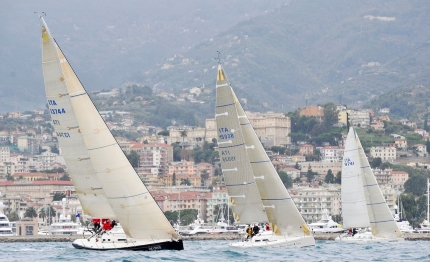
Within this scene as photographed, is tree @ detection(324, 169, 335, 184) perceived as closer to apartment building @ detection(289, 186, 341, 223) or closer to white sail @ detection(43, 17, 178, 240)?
apartment building @ detection(289, 186, 341, 223)

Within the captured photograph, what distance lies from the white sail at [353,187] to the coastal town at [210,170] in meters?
52.0

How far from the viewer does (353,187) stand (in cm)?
5475

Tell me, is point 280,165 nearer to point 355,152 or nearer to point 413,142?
point 413,142

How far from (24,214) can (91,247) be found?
85.7 metres

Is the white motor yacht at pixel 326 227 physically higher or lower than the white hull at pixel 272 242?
higher

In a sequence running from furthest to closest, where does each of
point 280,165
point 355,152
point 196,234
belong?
point 280,165 < point 196,234 < point 355,152

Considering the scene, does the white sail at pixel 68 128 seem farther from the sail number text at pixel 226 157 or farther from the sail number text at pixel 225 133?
the sail number text at pixel 225 133

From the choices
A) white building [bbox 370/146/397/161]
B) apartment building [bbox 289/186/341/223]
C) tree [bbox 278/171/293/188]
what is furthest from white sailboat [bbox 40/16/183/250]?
white building [bbox 370/146/397/161]

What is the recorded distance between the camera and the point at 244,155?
136ft

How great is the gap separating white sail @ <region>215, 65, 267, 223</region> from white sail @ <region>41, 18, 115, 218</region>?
3.88m

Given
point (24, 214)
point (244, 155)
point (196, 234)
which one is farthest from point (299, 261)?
point (24, 214)

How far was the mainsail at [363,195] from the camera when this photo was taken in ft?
179

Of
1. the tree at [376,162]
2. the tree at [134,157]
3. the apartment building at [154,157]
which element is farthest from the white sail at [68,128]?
the tree at [134,157]

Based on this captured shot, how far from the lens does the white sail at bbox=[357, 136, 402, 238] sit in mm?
54844
